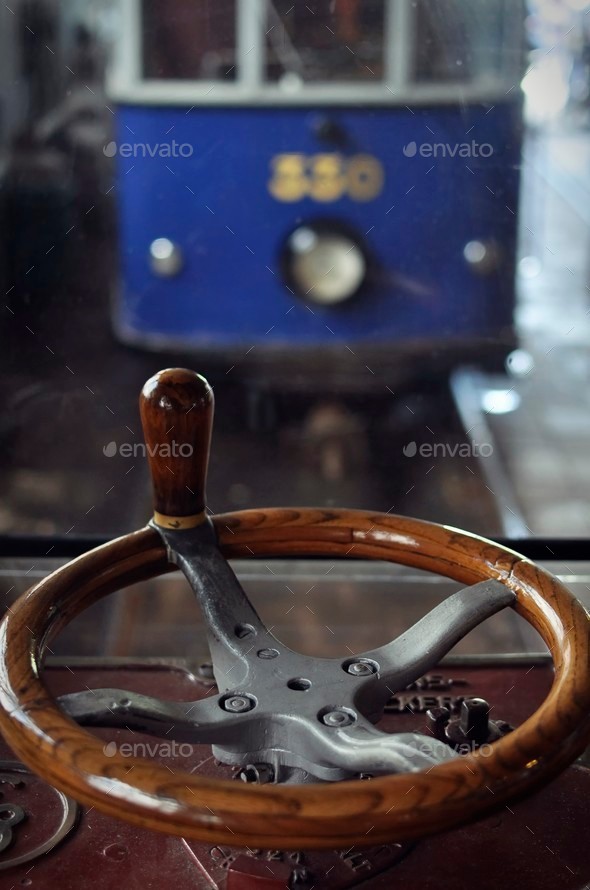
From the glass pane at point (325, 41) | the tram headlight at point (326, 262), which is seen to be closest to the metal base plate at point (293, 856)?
the glass pane at point (325, 41)

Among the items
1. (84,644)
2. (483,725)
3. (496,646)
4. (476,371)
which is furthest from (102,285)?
(483,725)

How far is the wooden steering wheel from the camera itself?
729 mm

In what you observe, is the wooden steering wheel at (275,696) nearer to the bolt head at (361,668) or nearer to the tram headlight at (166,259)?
the bolt head at (361,668)

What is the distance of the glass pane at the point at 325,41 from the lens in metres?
2.33

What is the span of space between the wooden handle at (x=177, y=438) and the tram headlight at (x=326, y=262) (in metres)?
2.01

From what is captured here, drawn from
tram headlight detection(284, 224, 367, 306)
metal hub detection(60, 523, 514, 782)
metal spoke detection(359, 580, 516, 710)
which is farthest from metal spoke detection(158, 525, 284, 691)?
tram headlight detection(284, 224, 367, 306)

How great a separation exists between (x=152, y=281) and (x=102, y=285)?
33cm

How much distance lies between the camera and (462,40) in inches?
91.0

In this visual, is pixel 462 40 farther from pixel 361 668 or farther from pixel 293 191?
pixel 361 668

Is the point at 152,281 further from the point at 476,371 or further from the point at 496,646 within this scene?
the point at 496,646

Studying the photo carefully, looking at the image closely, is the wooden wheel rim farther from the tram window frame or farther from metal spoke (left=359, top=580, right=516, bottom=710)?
the tram window frame

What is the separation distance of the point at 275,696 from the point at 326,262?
7.43 feet

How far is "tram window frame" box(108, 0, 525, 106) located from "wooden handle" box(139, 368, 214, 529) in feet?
4.73

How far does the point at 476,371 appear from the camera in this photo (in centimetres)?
283
